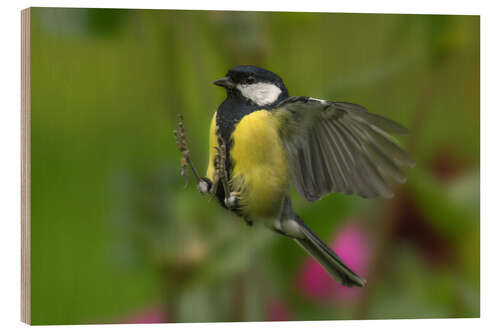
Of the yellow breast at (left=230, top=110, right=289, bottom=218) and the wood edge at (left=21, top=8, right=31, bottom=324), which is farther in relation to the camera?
the wood edge at (left=21, top=8, right=31, bottom=324)

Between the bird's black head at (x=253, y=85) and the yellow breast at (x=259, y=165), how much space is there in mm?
51

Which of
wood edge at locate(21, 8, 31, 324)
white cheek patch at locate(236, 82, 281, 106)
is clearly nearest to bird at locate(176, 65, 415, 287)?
white cheek patch at locate(236, 82, 281, 106)

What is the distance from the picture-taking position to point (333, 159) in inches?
80.4

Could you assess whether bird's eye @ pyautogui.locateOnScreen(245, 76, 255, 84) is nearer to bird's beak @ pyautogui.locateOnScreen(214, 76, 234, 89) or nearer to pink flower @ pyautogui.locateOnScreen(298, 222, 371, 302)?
bird's beak @ pyautogui.locateOnScreen(214, 76, 234, 89)

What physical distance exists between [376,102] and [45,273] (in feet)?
3.59

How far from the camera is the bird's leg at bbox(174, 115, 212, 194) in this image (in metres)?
2.04

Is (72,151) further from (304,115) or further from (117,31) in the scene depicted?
(304,115)

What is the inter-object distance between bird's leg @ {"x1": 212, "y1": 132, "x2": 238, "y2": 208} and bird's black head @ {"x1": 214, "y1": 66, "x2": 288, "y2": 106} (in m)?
0.14

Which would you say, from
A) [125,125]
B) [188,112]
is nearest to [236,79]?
[188,112]

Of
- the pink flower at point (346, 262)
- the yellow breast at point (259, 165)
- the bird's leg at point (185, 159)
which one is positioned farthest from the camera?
the pink flower at point (346, 262)

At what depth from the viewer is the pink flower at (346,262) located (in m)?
2.15

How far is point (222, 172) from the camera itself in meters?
1.97

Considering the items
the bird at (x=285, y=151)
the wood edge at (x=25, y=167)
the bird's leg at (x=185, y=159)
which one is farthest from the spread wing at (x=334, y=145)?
the wood edge at (x=25, y=167)

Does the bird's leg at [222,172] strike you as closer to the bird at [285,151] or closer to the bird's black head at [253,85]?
the bird at [285,151]
